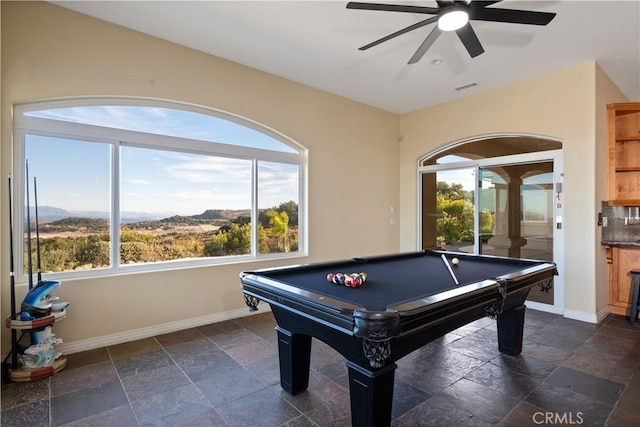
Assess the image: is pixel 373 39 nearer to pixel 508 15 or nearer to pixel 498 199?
pixel 508 15

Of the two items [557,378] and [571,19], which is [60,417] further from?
[571,19]

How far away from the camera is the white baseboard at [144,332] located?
307 cm

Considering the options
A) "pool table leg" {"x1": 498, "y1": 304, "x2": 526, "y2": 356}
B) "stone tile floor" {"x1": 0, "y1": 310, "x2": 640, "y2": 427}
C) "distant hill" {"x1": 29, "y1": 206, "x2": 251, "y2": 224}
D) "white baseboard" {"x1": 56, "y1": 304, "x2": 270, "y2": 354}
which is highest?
"distant hill" {"x1": 29, "y1": 206, "x2": 251, "y2": 224}

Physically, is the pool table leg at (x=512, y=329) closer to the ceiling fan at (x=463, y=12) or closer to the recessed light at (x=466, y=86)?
the ceiling fan at (x=463, y=12)

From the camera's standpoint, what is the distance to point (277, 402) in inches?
89.9

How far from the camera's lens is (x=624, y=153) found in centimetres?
441

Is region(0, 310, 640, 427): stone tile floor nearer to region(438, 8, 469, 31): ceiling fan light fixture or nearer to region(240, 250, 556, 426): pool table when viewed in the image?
region(240, 250, 556, 426): pool table

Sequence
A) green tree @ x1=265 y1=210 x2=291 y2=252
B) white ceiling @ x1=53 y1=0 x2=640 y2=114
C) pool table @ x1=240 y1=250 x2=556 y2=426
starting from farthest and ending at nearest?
green tree @ x1=265 y1=210 x2=291 y2=252 < white ceiling @ x1=53 y1=0 x2=640 y2=114 < pool table @ x1=240 y1=250 x2=556 y2=426

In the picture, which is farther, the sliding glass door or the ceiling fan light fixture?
the sliding glass door

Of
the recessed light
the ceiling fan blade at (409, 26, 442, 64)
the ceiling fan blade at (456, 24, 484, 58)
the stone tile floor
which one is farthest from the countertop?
the ceiling fan blade at (409, 26, 442, 64)

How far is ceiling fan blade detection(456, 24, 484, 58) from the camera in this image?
8.44 feet

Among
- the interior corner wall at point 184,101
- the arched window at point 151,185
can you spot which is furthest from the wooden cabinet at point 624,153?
the arched window at point 151,185

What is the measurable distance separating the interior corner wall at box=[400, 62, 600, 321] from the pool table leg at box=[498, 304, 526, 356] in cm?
169

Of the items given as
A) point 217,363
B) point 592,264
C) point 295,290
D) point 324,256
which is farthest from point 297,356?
point 592,264
